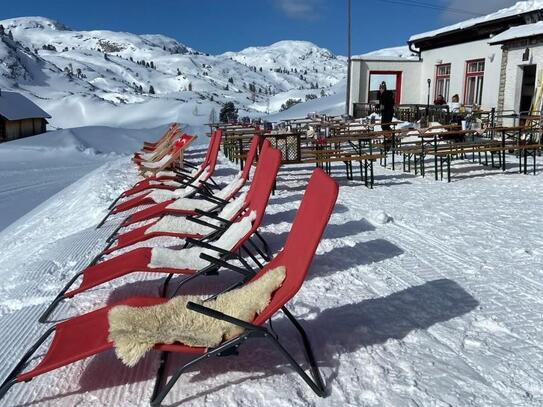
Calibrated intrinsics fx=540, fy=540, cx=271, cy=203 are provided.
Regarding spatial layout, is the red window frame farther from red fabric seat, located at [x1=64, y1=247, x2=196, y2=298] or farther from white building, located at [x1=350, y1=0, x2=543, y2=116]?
red fabric seat, located at [x1=64, y1=247, x2=196, y2=298]

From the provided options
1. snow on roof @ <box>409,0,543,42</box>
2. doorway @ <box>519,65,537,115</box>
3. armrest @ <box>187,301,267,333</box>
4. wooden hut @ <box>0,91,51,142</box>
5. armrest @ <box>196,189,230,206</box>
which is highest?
snow on roof @ <box>409,0,543,42</box>

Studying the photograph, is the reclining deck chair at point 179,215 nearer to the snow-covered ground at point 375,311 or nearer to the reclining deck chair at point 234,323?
the snow-covered ground at point 375,311

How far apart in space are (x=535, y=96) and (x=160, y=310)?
12.3m

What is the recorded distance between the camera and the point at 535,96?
12.5 m

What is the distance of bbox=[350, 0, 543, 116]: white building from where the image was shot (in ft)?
48.4

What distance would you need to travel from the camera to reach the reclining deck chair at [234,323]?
2.28m

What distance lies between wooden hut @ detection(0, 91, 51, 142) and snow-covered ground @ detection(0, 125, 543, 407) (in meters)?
31.3

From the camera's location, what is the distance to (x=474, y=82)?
16.5 meters

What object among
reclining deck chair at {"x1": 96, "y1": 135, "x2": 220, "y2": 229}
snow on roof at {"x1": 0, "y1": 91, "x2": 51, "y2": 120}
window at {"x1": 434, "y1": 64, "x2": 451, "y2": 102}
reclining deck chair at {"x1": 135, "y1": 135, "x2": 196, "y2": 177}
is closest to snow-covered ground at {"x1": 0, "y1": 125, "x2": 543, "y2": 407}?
reclining deck chair at {"x1": 96, "y1": 135, "x2": 220, "y2": 229}

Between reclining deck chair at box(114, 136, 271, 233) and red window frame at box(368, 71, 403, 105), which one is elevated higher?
red window frame at box(368, 71, 403, 105)

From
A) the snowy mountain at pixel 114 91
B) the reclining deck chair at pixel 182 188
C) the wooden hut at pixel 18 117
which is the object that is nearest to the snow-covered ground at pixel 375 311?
the reclining deck chair at pixel 182 188

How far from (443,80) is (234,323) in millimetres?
17889

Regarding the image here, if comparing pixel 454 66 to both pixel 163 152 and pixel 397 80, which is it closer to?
pixel 397 80

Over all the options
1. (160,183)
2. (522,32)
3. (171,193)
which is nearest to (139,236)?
(171,193)
